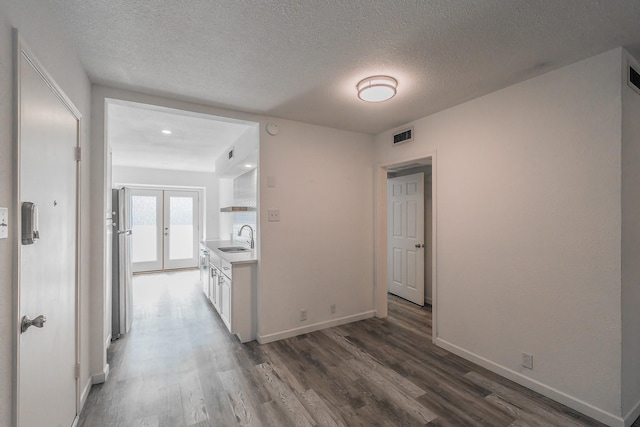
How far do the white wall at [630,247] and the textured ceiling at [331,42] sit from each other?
18.4 inches

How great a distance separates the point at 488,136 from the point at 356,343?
2.43m

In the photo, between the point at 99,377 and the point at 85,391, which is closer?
the point at 85,391

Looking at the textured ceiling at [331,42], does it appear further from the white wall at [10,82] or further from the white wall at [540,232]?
the white wall at [540,232]

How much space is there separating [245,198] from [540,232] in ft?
12.3

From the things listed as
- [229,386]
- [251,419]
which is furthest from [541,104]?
[229,386]

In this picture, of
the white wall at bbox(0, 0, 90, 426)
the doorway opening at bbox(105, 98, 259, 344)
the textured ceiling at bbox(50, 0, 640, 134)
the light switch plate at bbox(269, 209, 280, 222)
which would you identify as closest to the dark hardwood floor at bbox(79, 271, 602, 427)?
the doorway opening at bbox(105, 98, 259, 344)

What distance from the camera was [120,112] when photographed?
3.12 m

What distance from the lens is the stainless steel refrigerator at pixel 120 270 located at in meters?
3.21

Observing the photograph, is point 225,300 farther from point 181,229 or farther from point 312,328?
point 181,229

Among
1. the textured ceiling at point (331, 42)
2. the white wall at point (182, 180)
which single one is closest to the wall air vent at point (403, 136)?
the textured ceiling at point (331, 42)

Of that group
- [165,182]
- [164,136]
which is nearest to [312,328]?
[164,136]

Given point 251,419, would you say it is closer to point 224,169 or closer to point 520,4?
point 520,4

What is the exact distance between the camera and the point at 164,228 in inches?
273

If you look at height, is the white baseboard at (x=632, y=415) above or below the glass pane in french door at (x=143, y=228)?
below
